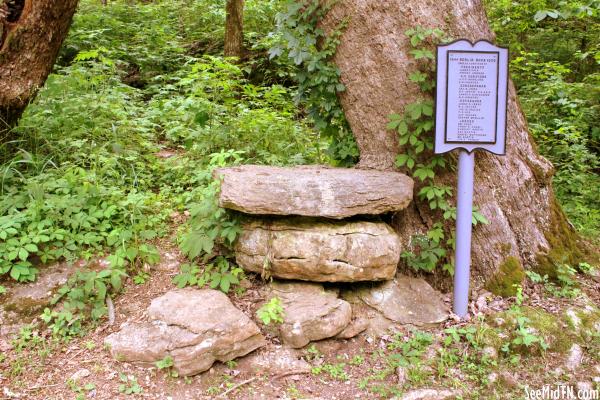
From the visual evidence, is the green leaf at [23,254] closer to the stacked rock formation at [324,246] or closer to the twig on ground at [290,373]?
the stacked rock formation at [324,246]

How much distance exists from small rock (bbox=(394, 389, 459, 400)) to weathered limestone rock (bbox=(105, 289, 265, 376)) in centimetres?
116

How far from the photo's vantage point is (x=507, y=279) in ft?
14.0

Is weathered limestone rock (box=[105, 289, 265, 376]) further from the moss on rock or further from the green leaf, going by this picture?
the moss on rock

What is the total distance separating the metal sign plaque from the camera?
3613mm

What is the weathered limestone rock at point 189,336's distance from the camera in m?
3.27

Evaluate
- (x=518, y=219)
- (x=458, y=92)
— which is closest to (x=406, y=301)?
(x=518, y=219)

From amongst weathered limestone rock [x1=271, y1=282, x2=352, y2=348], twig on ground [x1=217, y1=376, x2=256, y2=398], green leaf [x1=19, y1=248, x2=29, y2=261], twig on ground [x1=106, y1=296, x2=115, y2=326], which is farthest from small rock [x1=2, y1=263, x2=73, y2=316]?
weathered limestone rock [x1=271, y1=282, x2=352, y2=348]

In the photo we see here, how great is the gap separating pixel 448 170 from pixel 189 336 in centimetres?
276

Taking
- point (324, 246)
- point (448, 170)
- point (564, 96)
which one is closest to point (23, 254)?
point (324, 246)

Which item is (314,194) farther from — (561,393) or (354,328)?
(561,393)

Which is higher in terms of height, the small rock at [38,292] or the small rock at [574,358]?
the small rock at [38,292]

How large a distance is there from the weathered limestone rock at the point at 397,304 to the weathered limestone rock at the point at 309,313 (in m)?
0.24

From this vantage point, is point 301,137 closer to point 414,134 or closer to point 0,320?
point 414,134

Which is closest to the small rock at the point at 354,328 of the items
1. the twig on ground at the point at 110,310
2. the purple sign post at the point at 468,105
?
the purple sign post at the point at 468,105
